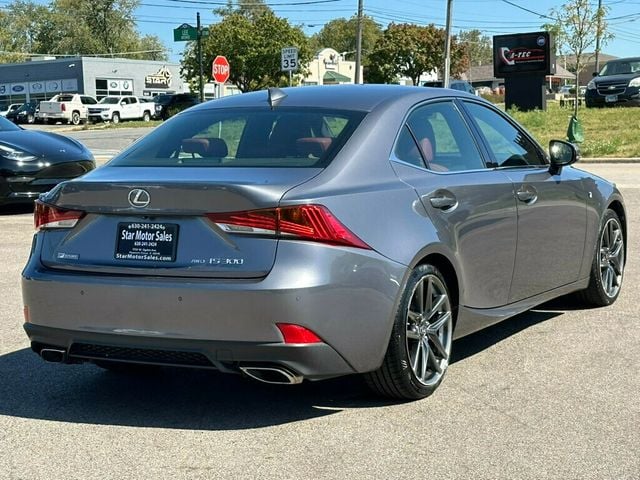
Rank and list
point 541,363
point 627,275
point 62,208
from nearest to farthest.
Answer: point 62,208 < point 541,363 < point 627,275

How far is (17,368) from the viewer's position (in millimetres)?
5508

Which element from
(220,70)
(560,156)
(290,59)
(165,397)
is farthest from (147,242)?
(220,70)

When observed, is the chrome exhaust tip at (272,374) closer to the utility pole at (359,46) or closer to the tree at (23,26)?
the utility pole at (359,46)

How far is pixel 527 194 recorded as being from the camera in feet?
18.7

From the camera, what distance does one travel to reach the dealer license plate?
422 centimetres

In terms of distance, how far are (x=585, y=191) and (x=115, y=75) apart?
2765 inches

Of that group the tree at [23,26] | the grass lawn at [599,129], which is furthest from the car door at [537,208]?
the tree at [23,26]

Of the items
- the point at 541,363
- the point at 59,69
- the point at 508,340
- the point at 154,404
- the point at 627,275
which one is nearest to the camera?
the point at 154,404

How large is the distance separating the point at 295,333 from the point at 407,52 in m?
89.2

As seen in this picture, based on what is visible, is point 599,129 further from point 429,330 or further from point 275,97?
point 429,330

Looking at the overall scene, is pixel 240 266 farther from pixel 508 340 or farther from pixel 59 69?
pixel 59 69

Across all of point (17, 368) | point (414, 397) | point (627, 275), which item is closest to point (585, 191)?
point (627, 275)

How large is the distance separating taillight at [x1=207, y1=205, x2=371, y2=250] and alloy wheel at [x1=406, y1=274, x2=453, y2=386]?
2.36 feet

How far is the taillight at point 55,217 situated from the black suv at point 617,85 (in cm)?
3328
